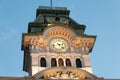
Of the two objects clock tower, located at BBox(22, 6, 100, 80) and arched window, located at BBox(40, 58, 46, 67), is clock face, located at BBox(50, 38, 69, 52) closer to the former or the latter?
clock tower, located at BBox(22, 6, 100, 80)

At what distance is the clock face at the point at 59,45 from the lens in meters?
45.2

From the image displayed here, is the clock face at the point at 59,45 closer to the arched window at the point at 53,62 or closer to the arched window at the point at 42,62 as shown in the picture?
the arched window at the point at 53,62

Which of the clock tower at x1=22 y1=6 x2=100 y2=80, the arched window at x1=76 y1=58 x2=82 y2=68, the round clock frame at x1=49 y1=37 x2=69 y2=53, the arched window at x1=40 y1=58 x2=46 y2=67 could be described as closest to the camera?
the arched window at x1=40 y1=58 x2=46 y2=67

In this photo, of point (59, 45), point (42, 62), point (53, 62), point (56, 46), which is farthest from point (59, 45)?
point (42, 62)

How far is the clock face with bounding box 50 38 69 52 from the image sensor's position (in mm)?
45250

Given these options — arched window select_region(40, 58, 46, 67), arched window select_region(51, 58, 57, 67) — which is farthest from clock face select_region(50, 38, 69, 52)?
arched window select_region(40, 58, 46, 67)

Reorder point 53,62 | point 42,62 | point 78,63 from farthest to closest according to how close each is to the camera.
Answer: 1. point 78,63
2. point 53,62
3. point 42,62

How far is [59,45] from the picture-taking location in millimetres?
45438

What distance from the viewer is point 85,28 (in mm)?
48562

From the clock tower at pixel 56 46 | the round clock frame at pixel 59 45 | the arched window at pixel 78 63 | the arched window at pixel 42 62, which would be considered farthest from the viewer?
the round clock frame at pixel 59 45

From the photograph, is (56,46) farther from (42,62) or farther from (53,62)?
(42,62)

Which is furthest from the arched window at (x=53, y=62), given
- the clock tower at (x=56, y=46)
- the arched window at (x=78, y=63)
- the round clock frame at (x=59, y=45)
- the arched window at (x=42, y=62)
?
the arched window at (x=78, y=63)

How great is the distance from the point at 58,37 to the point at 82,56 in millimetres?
3172

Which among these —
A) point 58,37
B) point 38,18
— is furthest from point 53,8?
point 58,37
